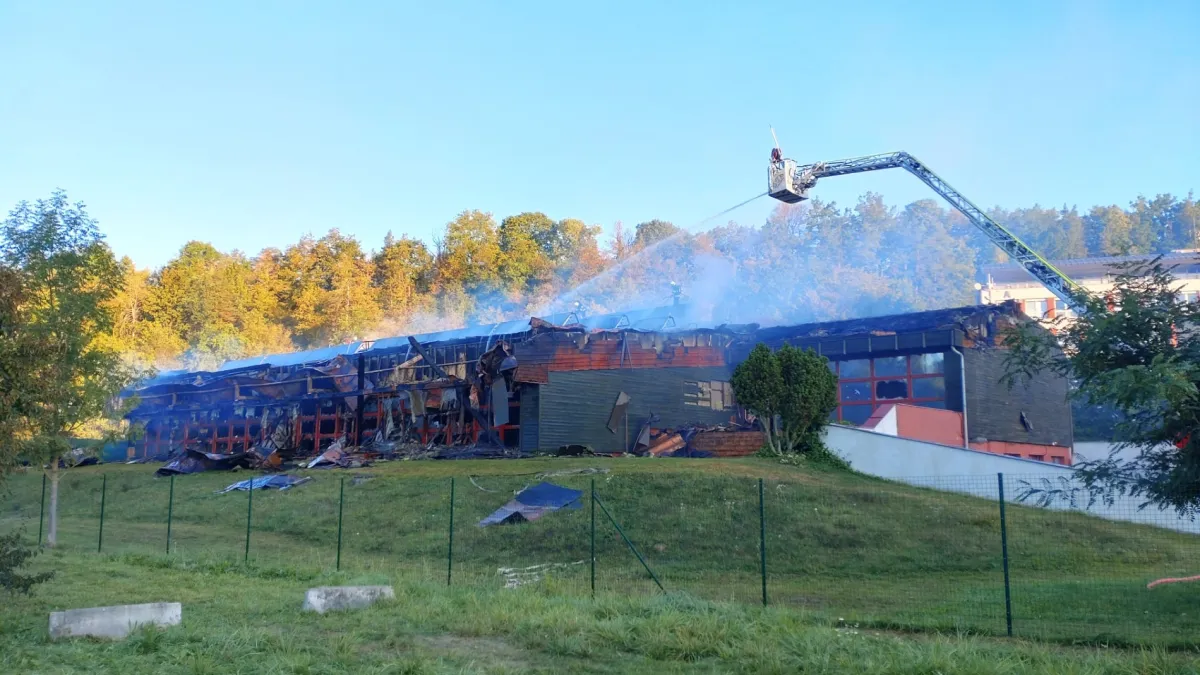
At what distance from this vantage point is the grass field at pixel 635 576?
29.0ft

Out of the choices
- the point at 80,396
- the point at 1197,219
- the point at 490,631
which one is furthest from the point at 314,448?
the point at 1197,219

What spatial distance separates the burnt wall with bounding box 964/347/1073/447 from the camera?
29.7 metres

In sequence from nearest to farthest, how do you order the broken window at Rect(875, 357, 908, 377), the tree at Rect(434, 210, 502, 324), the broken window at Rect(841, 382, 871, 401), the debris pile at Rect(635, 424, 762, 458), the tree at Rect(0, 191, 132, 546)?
the tree at Rect(0, 191, 132, 546)
the debris pile at Rect(635, 424, 762, 458)
the broken window at Rect(875, 357, 908, 377)
the broken window at Rect(841, 382, 871, 401)
the tree at Rect(434, 210, 502, 324)

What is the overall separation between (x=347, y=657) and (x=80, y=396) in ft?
40.8

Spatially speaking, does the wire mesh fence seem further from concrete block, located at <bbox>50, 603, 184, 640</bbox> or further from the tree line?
the tree line

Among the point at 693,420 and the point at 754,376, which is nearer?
the point at 754,376

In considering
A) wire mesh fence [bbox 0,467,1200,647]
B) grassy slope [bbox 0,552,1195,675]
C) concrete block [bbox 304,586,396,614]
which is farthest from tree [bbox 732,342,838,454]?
concrete block [bbox 304,586,396,614]

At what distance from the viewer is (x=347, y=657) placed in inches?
336

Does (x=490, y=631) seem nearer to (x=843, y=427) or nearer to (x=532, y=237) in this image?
(x=843, y=427)

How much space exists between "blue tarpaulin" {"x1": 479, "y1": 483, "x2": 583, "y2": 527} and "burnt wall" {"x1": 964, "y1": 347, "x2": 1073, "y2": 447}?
1475 centimetres

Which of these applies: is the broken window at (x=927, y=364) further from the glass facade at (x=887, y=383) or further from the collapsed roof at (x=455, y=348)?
the collapsed roof at (x=455, y=348)

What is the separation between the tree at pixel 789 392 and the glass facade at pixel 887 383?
228 inches

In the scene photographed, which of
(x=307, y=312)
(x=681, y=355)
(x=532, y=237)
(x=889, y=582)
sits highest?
(x=532, y=237)

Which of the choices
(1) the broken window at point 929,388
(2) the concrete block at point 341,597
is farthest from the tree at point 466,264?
(2) the concrete block at point 341,597
